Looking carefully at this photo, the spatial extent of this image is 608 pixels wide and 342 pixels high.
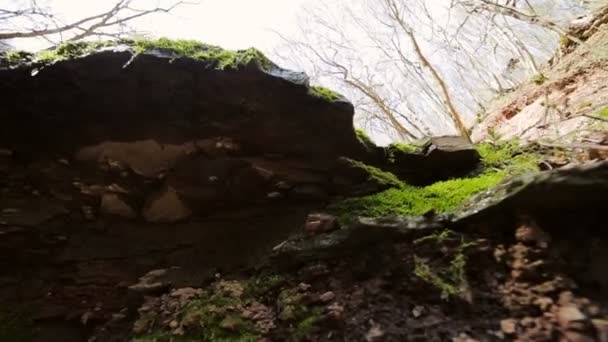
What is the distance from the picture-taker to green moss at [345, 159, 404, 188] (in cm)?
303

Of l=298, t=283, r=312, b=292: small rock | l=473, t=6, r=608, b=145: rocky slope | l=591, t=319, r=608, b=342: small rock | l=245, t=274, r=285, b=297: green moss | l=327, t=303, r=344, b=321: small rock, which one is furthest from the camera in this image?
l=473, t=6, r=608, b=145: rocky slope

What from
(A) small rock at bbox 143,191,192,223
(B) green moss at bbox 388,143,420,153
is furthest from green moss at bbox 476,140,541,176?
(A) small rock at bbox 143,191,192,223

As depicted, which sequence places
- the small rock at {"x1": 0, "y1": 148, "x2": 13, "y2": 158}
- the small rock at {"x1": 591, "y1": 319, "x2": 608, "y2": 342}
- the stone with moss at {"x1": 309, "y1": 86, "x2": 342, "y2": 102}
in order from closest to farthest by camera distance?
the small rock at {"x1": 591, "y1": 319, "x2": 608, "y2": 342}, the small rock at {"x1": 0, "y1": 148, "x2": 13, "y2": 158}, the stone with moss at {"x1": 309, "y1": 86, "x2": 342, "y2": 102}

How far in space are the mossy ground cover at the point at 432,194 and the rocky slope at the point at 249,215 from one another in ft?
0.06

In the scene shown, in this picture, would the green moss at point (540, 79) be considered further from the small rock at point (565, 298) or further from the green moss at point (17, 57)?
the green moss at point (17, 57)

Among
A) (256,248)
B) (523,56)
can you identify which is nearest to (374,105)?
(523,56)

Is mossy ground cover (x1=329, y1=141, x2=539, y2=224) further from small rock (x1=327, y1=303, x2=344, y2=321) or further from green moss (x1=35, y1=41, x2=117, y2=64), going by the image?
green moss (x1=35, y1=41, x2=117, y2=64)

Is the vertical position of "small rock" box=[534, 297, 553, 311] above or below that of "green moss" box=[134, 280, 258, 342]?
above

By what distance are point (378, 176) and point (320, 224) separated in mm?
787

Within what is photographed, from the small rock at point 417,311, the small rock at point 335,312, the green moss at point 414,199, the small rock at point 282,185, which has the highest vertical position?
the small rock at point 282,185

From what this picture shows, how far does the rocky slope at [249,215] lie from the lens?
6.16 ft

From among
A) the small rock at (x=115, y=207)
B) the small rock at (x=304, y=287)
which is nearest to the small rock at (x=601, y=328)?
the small rock at (x=304, y=287)

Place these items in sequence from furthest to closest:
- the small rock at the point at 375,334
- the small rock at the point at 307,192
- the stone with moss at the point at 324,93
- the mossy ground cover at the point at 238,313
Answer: the small rock at the point at 307,192
the stone with moss at the point at 324,93
the mossy ground cover at the point at 238,313
the small rock at the point at 375,334

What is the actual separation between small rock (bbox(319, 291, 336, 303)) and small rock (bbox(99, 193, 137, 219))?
1754 mm
